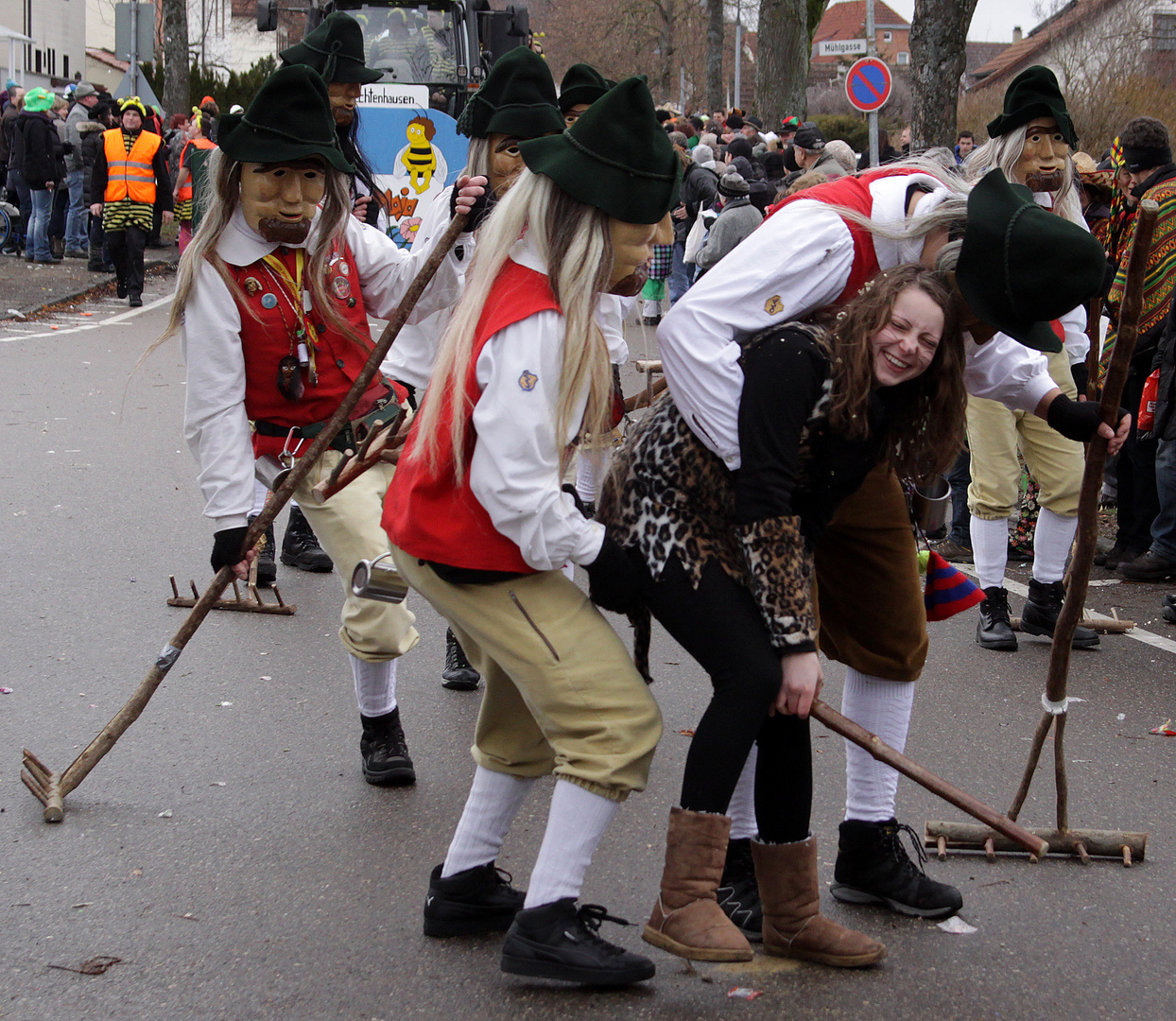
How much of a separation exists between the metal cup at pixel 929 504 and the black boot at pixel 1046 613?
2.52 m

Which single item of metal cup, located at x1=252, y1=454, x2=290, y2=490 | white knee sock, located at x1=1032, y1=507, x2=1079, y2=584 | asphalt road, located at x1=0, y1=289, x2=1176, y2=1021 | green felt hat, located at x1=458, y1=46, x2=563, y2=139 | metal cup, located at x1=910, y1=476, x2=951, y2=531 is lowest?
asphalt road, located at x1=0, y1=289, x2=1176, y2=1021

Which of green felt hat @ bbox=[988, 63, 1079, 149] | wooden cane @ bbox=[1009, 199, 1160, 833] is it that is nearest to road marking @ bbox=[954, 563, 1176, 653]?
green felt hat @ bbox=[988, 63, 1079, 149]

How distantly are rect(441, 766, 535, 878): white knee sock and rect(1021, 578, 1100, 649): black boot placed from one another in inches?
129

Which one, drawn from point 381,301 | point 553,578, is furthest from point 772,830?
point 381,301

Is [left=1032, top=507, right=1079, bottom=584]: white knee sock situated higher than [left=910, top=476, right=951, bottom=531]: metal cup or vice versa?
[left=910, top=476, right=951, bottom=531]: metal cup

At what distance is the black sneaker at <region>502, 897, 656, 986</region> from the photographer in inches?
112

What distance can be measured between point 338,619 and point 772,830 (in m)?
3.15

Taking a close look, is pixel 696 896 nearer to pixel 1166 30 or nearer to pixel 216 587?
pixel 216 587

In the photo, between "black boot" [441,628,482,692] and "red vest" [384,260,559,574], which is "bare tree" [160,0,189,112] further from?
"red vest" [384,260,559,574]

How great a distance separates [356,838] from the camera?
3.73 meters

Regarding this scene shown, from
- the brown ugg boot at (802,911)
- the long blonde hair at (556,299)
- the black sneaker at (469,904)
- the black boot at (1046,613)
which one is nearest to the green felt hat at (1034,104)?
the black boot at (1046,613)

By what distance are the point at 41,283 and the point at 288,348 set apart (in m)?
14.5

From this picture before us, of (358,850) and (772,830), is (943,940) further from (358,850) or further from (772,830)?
(358,850)

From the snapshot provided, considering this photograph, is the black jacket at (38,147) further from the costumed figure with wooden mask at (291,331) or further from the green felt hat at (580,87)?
the costumed figure with wooden mask at (291,331)
